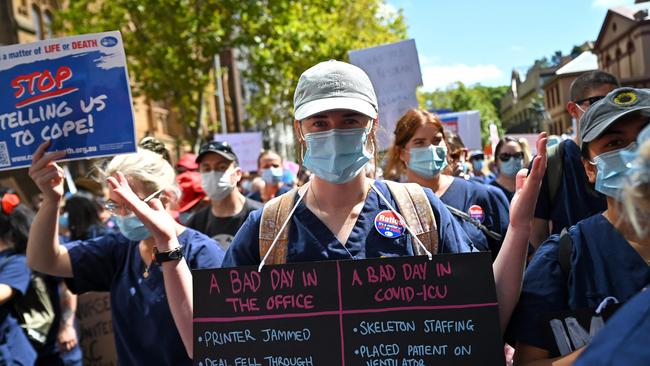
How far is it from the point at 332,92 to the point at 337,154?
227 mm

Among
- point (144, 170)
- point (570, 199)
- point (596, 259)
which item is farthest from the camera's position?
point (570, 199)

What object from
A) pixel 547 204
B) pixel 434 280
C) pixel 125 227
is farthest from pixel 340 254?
pixel 547 204

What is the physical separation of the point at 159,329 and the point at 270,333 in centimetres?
110

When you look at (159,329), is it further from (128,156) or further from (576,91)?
(576,91)

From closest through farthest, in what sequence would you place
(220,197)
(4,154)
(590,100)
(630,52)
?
1. (4,154)
2. (590,100)
3. (220,197)
4. (630,52)

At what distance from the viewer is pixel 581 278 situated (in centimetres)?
233

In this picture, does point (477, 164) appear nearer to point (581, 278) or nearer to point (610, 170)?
point (610, 170)

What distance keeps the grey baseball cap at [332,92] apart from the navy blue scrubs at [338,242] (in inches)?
13.8

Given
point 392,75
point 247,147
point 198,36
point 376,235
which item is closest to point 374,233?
point 376,235

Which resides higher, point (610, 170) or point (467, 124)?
point (610, 170)

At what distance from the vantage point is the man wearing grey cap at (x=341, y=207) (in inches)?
102

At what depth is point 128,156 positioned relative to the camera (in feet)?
12.3

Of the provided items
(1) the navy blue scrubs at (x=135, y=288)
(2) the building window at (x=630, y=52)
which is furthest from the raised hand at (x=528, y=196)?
(2) the building window at (x=630, y=52)

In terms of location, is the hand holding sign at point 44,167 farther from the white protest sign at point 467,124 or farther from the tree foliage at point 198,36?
the tree foliage at point 198,36
